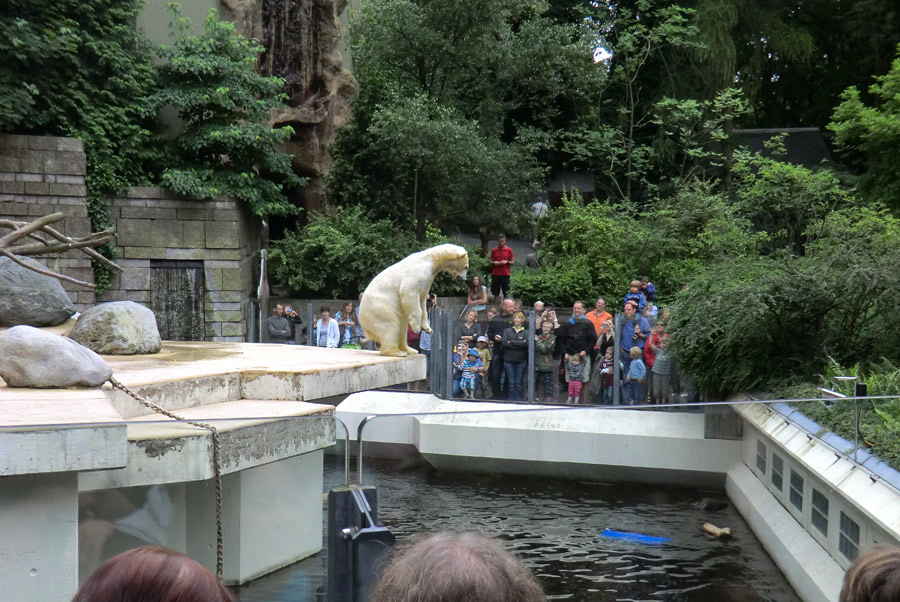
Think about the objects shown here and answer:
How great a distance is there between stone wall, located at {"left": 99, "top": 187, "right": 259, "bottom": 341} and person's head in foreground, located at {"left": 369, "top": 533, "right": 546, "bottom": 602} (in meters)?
17.0

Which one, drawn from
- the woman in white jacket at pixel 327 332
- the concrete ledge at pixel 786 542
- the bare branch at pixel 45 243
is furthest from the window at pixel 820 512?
the woman in white jacket at pixel 327 332

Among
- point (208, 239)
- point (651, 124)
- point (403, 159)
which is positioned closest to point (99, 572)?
point (208, 239)

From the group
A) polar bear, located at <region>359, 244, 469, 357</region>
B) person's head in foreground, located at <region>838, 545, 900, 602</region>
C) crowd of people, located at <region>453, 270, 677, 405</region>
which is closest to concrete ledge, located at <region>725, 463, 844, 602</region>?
person's head in foreground, located at <region>838, 545, 900, 602</region>

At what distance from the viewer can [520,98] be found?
867 inches

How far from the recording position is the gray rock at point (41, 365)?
18.4 feet

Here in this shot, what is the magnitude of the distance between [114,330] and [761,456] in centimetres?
553

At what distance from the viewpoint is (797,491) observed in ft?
19.7

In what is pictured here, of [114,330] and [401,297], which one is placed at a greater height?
[401,297]

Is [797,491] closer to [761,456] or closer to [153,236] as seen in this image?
[761,456]

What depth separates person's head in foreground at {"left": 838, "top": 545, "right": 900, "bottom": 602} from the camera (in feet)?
5.06

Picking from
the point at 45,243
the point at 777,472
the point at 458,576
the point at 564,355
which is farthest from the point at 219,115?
the point at 458,576

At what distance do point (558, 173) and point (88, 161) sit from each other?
12.4m

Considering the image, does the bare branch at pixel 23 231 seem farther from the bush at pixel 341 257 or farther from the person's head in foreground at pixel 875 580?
the bush at pixel 341 257

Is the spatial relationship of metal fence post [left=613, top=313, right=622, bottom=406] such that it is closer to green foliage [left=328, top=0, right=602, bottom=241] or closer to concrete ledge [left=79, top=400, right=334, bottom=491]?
concrete ledge [left=79, top=400, right=334, bottom=491]
